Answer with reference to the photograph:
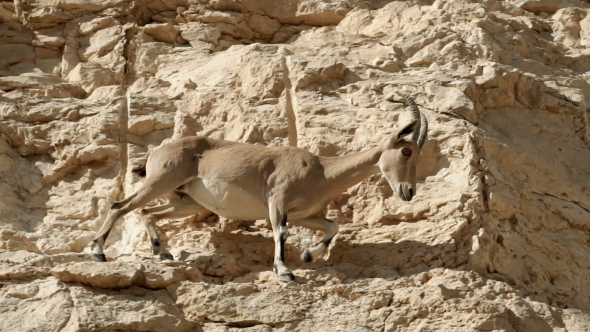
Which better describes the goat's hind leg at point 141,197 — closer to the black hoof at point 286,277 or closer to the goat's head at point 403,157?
the black hoof at point 286,277

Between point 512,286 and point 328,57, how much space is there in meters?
4.40

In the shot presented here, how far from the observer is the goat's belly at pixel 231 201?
39.0 feet

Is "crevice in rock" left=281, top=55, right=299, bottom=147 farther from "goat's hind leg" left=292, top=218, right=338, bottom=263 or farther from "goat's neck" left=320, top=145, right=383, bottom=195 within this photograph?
"goat's hind leg" left=292, top=218, right=338, bottom=263

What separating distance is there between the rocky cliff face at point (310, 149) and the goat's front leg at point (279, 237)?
0.15 meters

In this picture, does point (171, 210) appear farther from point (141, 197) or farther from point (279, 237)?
point (279, 237)

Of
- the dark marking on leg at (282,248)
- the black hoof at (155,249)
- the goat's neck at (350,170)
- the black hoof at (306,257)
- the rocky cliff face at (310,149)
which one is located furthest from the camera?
the goat's neck at (350,170)

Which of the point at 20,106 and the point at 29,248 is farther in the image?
the point at 20,106

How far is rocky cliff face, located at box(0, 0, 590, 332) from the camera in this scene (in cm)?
1066

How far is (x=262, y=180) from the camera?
12.0 m

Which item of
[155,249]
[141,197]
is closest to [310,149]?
[141,197]

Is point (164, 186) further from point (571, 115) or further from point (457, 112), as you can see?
point (571, 115)

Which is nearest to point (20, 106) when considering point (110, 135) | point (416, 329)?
point (110, 135)

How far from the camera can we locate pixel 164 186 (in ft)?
39.0

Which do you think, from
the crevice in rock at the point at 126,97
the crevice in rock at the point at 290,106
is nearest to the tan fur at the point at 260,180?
the crevice in rock at the point at 290,106
